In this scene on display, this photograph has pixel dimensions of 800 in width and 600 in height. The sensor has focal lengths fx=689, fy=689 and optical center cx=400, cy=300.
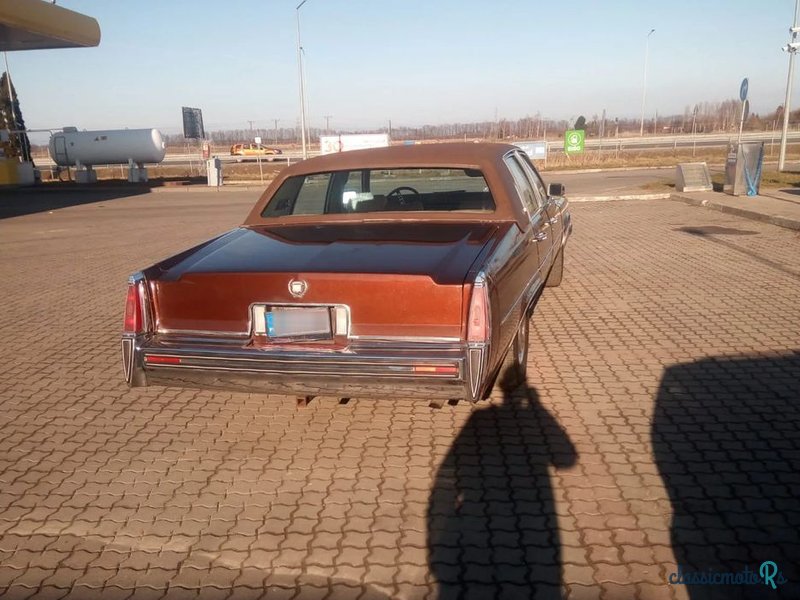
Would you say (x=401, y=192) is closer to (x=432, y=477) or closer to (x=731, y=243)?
(x=432, y=477)

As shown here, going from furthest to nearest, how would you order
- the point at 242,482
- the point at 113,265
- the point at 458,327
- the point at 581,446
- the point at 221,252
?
the point at 113,265
the point at 221,252
the point at 581,446
the point at 242,482
the point at 458,327

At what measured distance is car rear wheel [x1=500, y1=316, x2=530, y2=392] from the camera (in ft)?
15.3

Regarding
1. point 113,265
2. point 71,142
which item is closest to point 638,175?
point 113,265

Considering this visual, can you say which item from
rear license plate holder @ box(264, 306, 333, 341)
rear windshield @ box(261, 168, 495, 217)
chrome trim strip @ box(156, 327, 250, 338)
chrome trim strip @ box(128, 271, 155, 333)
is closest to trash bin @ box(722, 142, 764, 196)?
rear windshield @ box(261, 168, 495, 217)

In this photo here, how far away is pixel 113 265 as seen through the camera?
10.6 meters

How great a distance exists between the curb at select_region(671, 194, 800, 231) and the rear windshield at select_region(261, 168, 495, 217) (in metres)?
8.30

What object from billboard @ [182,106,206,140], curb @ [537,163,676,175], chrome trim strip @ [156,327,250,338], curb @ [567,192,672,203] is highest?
billboard @ [182,106,206,140]

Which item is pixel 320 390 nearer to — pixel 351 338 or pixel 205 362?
pixel 351 338

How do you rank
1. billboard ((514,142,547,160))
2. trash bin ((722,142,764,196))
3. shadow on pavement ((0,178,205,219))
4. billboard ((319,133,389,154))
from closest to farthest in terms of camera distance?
1. trash bin ((722,142,764,196))
2. shadow on pavement ((0,178,205,219))
3. billboard ((319,133,389,154))
4. billboard ((514,142,547,160))

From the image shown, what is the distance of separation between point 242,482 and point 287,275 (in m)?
1.13

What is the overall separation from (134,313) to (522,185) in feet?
10.1

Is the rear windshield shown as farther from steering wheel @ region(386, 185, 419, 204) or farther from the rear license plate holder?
the rear license plate holder

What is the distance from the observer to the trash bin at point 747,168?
1573 centimetres

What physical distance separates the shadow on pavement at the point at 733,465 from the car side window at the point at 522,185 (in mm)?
1611
